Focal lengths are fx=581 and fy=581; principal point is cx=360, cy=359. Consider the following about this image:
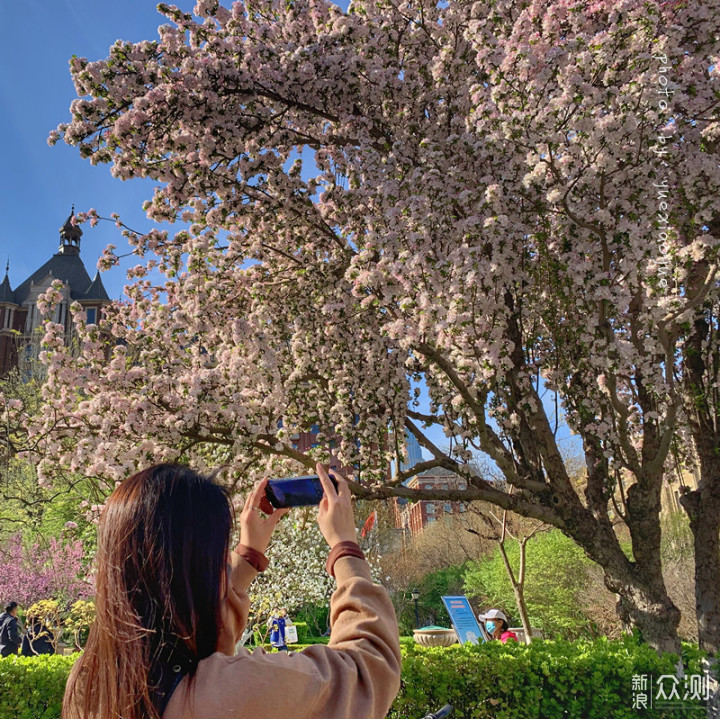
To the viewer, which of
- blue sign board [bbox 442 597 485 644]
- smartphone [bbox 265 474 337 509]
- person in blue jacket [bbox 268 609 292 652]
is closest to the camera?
smartphone [bbox 265 474 337 509]

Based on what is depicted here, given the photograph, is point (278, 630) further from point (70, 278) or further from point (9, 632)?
point (70, 278)

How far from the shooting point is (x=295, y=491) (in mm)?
1506

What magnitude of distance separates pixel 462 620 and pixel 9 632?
9.10 meters

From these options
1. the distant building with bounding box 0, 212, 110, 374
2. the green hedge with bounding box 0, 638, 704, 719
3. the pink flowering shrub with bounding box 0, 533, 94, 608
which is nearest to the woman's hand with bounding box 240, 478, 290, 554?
the green hedge with bounding box 0, 638, 704, 719

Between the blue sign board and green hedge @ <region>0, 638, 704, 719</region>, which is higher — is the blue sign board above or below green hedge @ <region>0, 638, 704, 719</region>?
below

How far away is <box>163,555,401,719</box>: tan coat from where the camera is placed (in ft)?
3.34

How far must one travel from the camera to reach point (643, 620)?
6.17 meters

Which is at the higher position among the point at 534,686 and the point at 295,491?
the point at 295,491

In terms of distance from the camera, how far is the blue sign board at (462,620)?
13.1 meters

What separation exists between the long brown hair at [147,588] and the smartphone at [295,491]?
28cm

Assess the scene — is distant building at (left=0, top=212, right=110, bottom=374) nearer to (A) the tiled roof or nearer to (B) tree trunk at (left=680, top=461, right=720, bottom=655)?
(A) the tiled roof

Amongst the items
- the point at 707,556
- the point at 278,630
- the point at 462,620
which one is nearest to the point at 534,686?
the point at 707,556

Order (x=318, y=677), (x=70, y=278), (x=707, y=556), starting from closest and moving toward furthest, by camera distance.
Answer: (x=318, y=677)
(x=707, y=556)
(x=70, y=278)

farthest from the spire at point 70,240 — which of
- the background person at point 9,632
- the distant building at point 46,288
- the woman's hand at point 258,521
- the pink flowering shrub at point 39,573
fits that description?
the woman's hand at point 258,521
